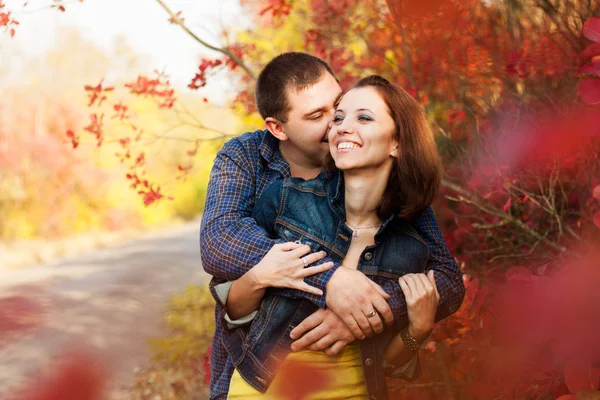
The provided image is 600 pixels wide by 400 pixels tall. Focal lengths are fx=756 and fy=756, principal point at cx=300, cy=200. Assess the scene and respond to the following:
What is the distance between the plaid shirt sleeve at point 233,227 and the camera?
7.49 ft

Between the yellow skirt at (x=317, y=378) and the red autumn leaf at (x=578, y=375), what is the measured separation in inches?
23.9

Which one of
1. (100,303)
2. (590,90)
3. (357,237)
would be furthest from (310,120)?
(100,303)

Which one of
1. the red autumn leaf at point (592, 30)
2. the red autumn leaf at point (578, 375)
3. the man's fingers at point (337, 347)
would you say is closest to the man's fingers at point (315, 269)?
the man's fingers at point (337, 347)

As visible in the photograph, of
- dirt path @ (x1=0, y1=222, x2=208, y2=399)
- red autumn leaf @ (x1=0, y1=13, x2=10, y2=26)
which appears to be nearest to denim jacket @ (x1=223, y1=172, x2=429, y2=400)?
red autumn leaf @ (x1=0, y1=13, x2=10, y2=26)

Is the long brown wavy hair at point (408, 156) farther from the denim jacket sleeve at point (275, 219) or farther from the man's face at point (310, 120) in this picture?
the man's face at point (310, 120)

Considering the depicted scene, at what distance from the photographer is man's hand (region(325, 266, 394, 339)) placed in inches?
86.0

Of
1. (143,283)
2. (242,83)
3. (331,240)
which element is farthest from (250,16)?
(331,240)

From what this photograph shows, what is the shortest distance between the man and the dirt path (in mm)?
3449

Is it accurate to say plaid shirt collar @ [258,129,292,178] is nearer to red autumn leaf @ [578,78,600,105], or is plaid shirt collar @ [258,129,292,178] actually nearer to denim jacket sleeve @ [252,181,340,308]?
denim jacket sleeve @ [252,181,340,308]

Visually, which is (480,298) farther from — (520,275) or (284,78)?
(284,78)

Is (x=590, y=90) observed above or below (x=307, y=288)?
above

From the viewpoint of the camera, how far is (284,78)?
9.41ft

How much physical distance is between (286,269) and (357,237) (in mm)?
281

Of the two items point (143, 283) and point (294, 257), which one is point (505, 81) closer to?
point (294, 257)
